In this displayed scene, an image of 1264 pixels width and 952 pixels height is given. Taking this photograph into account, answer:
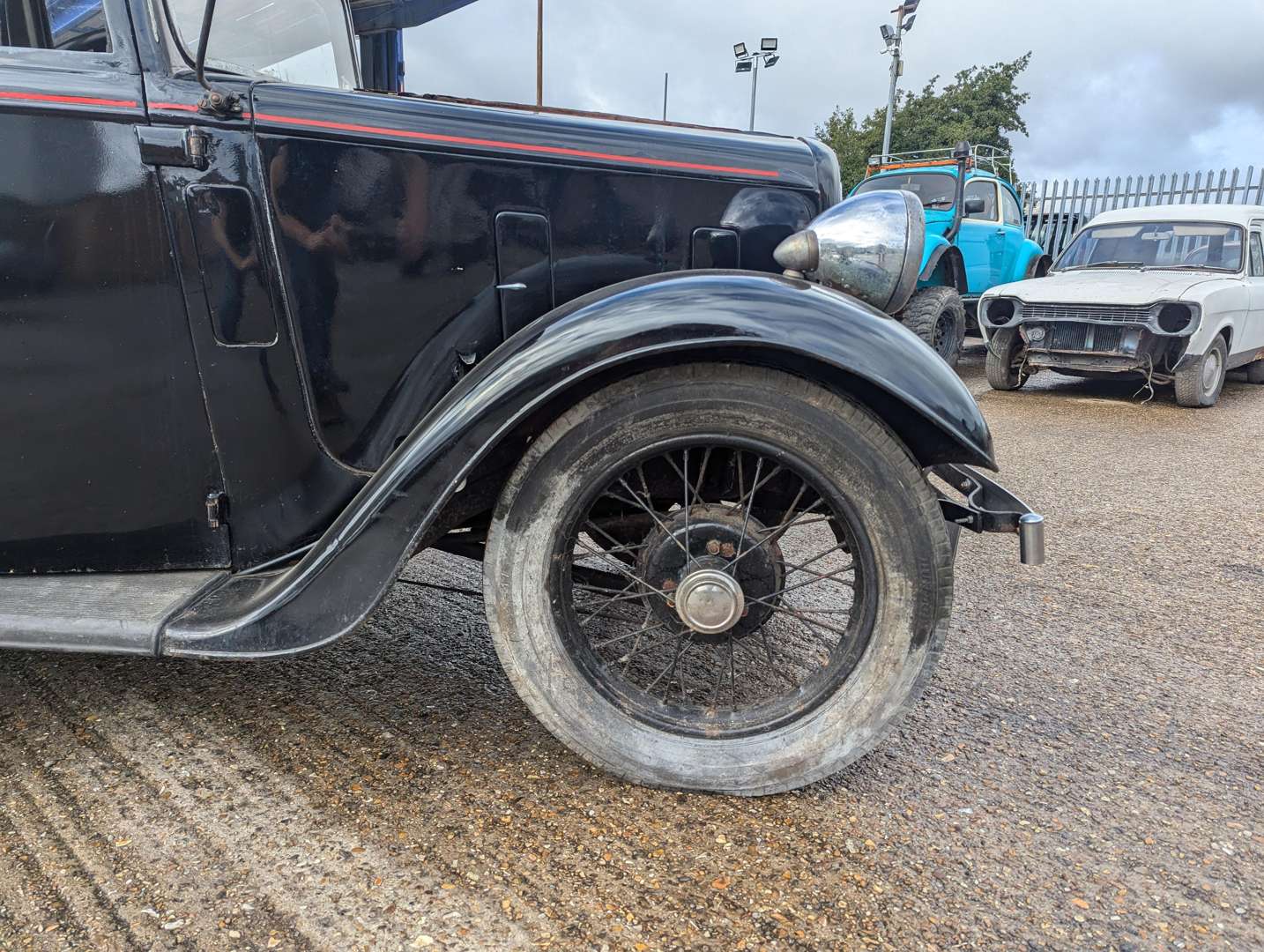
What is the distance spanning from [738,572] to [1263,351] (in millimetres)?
8895

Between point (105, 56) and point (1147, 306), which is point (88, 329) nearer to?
point (105, 56)

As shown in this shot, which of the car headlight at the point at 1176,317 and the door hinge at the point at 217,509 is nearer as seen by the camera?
the door hinge at the point at 217,509

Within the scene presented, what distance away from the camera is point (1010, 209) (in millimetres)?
10211

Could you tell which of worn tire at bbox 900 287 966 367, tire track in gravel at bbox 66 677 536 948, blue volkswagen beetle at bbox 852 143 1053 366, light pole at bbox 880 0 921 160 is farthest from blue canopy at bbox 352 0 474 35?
light pole at bbox 880 0 921 160

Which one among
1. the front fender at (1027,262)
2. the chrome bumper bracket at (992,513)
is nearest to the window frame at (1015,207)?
the front fender at (1027,262)

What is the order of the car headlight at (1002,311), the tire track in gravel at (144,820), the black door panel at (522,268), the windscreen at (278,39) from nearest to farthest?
the tire track in gravel at (144,820) < the windscreen at (278,39) < the black door panel at (522,268) < the car headlight at (1002,311)

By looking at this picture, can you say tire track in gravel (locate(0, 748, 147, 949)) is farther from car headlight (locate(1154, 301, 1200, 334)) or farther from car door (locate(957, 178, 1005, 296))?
car door (locate(957, 178, 1005, 296))

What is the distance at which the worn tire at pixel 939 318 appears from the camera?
7473 mm

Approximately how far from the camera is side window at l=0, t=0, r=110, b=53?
181 cm

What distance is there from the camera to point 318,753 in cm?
196

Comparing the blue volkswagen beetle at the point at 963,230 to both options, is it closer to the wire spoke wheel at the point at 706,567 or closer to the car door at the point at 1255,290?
the car door at the point at 1255,290

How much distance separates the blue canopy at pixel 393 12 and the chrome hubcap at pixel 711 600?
198 cm

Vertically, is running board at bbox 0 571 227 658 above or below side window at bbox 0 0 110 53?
below

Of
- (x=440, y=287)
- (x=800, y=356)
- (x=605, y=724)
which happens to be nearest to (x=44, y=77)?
(x=440, y=287)
